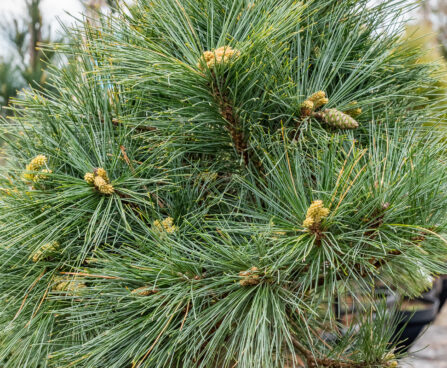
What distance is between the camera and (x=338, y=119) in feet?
1.65

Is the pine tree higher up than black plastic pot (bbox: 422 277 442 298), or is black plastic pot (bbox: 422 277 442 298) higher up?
the pine tree

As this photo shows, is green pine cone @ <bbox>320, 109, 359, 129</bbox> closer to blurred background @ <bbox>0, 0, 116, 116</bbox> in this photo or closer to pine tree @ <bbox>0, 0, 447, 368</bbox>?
pine tree @ <bbox>0, 0, 447, 368</bbox>

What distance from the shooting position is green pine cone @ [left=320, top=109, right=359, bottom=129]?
497 mm

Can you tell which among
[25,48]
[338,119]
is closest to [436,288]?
[338,119]

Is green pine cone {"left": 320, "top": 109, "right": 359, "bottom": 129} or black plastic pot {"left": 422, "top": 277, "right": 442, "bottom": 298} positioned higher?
green pine cone {"left": 320, "top": 109, "right": 359, "bottom": 129}

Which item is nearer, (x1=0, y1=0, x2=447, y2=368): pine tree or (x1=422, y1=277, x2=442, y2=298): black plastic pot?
(x1=0, y1=0, x2=447, y2=368): pine tree

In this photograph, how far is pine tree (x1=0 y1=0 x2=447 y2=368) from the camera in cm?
43

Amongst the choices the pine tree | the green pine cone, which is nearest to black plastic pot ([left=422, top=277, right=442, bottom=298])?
the pine tree

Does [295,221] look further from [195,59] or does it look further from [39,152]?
[39,152]

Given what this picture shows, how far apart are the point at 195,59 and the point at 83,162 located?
187 mm

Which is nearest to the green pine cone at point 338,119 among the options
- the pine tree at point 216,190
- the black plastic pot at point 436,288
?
the pine tree at point 216,190

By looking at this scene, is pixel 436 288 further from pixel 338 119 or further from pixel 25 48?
pixel 25 48

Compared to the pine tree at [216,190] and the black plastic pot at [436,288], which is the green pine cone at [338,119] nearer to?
the pine tree at [216,190]

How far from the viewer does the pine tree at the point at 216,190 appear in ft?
1.40
